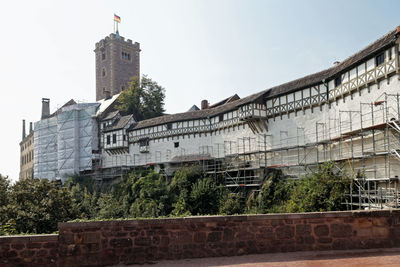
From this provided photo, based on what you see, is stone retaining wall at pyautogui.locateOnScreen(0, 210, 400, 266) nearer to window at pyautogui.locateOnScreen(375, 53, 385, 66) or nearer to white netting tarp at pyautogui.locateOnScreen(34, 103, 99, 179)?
window at pyautogui.locateOnScreen(375, 53, 385, 66)

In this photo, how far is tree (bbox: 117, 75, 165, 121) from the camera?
50562 millimetres

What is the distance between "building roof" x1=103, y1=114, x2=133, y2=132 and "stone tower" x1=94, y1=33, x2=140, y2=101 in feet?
55.9

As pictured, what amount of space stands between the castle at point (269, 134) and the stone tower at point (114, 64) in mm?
11510

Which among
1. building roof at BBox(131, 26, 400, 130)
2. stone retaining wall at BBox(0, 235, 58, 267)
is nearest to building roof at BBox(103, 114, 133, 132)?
building roof at BBox(131, 26, 400, 130)

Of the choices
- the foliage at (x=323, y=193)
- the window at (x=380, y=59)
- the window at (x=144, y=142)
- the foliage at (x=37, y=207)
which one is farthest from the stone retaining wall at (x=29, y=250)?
the window at (x=144, y=142)

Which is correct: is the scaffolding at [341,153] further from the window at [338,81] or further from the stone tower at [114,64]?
the stone tower at [114,64]

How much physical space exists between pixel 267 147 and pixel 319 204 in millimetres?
9998

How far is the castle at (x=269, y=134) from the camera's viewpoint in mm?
19156

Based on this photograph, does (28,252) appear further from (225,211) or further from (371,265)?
(225,211)

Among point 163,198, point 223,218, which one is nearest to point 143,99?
point 163,198

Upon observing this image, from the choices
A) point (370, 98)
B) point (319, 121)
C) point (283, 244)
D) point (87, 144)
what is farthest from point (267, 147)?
point (87, 144)

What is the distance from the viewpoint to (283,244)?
295 inches

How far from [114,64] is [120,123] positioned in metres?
22.0

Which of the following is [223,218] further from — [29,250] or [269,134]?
[269,134]
